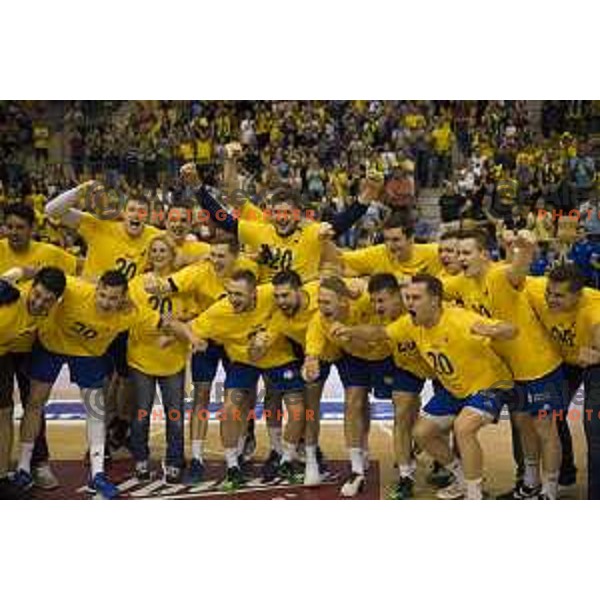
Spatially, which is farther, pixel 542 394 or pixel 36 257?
pixel 36 257

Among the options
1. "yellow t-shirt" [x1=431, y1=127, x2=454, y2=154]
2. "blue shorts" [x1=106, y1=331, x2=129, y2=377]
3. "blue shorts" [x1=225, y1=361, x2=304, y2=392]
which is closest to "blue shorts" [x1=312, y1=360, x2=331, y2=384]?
"blue shorts" [x1=225, y1=361, x2=304, y2=392]

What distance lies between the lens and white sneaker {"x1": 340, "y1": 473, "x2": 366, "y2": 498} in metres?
6.74

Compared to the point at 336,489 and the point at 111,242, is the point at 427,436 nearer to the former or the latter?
the point at 336,489

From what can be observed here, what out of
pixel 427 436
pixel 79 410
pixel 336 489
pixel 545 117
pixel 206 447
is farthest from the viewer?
pixel 79 410

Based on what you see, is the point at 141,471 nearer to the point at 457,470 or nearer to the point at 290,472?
the point at 290,472

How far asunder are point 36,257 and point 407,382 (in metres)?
2.71

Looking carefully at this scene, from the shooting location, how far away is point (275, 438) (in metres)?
7.44

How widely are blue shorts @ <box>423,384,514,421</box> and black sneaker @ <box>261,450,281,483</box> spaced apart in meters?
1.32

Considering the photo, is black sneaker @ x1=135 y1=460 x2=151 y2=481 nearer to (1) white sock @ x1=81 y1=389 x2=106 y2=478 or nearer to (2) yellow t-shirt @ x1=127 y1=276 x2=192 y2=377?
(1) white sock @ x1=81 y1=389 x2=106 y2=478

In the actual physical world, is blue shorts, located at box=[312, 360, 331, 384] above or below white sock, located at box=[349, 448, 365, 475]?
above

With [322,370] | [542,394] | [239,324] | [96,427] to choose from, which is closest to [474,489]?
[542,394]

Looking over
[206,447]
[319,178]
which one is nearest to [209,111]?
[319,178]
